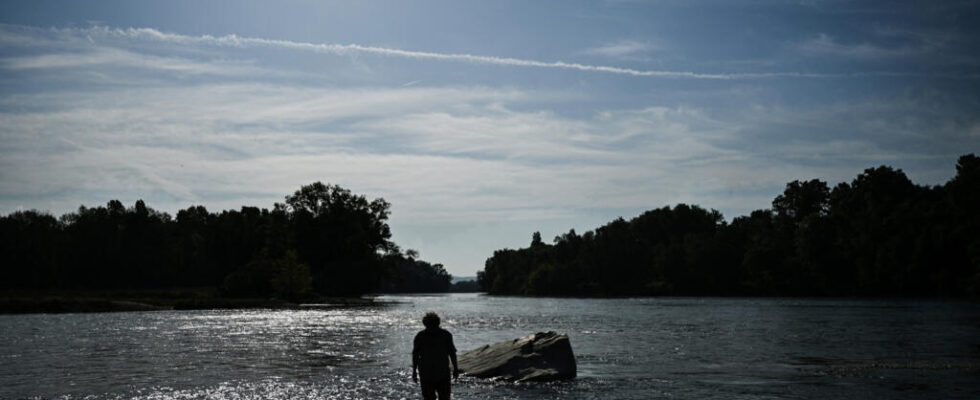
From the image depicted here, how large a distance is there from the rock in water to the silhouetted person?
7.61 metres

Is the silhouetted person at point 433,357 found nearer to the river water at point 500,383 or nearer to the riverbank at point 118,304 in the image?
the river water at point 500,383

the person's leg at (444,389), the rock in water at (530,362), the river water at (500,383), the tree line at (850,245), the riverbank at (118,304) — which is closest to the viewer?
the person's leg at (444,389)

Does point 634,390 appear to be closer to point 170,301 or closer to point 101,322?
point 101,322

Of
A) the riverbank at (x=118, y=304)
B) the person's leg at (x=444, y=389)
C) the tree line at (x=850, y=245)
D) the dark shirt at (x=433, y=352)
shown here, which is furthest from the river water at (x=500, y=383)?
the tree line at (x=850, y=245)

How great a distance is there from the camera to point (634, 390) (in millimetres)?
23938

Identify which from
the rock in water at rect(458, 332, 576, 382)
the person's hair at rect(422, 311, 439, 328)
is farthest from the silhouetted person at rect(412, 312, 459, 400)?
the rock in water at rect(458, 332, 576, 382)

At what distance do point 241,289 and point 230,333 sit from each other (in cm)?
7762

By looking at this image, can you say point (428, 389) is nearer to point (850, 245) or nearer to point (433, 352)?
point (433, 352)

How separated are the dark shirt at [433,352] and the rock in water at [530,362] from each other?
7774 mm

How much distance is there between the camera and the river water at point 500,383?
77.4 ft

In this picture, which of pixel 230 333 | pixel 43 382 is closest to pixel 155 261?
pixel 230 333

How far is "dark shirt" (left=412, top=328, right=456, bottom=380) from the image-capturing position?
18172 mm

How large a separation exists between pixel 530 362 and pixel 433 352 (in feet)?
28.4

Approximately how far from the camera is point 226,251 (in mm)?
176125
